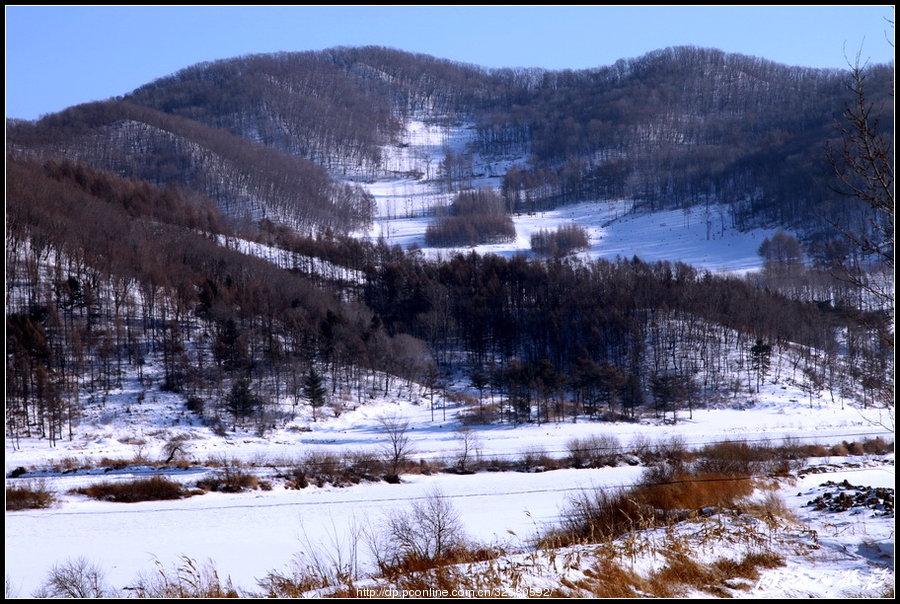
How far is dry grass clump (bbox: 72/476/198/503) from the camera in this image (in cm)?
2964

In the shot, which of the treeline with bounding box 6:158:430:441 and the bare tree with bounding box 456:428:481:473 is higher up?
the treeline with bounding box 6:158:430:441

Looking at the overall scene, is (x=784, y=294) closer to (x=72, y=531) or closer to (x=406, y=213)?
(x=72, y=531)

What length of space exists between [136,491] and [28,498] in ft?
13.1

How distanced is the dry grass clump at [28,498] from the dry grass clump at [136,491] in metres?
1.44

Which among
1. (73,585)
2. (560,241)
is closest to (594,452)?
(73,585)

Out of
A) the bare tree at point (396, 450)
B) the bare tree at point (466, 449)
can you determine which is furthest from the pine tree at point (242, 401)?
the bare tree at point (466, 449)

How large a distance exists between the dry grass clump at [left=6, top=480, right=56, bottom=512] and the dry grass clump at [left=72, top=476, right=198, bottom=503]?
144 centimetres

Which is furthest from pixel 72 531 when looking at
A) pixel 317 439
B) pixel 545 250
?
pixel 545 250

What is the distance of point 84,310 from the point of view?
218ft

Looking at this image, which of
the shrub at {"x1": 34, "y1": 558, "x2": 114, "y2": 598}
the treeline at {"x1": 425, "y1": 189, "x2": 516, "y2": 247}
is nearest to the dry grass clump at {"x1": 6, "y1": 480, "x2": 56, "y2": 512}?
the shrub at {"x1": 34, "y1": 558, "x2": 114, "y2": 598}

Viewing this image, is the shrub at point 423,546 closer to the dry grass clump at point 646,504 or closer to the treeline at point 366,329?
the dry grass clump at point 646,504

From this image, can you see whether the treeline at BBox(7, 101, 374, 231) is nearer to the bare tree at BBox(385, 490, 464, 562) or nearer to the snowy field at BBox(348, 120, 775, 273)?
the snowy field at BBox(348, 120, 775, 273)

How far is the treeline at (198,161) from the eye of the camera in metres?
159

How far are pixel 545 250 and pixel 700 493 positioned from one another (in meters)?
120
